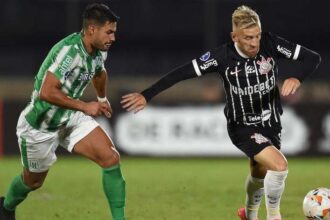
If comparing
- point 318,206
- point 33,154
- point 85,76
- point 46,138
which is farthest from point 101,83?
point 318,206

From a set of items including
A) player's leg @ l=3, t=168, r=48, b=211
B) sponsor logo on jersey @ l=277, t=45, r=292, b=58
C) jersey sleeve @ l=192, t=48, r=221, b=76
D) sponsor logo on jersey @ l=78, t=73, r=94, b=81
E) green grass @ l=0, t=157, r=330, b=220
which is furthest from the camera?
green grass @ l=0, t=157, r=330, b=220

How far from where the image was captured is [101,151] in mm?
7051

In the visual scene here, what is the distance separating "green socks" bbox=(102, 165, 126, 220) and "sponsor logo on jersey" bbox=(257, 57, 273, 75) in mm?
1506

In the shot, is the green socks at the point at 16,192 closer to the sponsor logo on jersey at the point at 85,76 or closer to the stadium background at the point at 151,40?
the sponsor logo on jersey at the point at 85,76

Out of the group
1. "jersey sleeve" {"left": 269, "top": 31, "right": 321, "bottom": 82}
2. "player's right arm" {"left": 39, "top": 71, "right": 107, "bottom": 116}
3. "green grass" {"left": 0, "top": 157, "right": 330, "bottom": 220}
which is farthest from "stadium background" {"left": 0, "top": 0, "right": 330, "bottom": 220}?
"player's right arm" {"left": 39, "top": 71, "right": 107, "bottom": 116}

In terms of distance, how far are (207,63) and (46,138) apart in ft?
5.06

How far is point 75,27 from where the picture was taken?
69.2ft

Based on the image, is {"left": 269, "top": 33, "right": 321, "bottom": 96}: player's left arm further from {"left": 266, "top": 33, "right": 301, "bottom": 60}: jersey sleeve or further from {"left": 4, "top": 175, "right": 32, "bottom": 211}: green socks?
{"left": 4, "top": 175, "right": 32, "bottom": 211}: green socks

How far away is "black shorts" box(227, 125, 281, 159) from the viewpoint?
7223 mm

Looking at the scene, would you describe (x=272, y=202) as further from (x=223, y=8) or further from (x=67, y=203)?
(x=223, y=8)

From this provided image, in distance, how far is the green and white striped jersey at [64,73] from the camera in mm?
6992

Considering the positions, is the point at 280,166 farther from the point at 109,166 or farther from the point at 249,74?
the point at 109,166

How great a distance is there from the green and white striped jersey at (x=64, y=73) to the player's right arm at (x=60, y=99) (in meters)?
0.08

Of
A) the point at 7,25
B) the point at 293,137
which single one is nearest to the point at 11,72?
the point at 7,25
